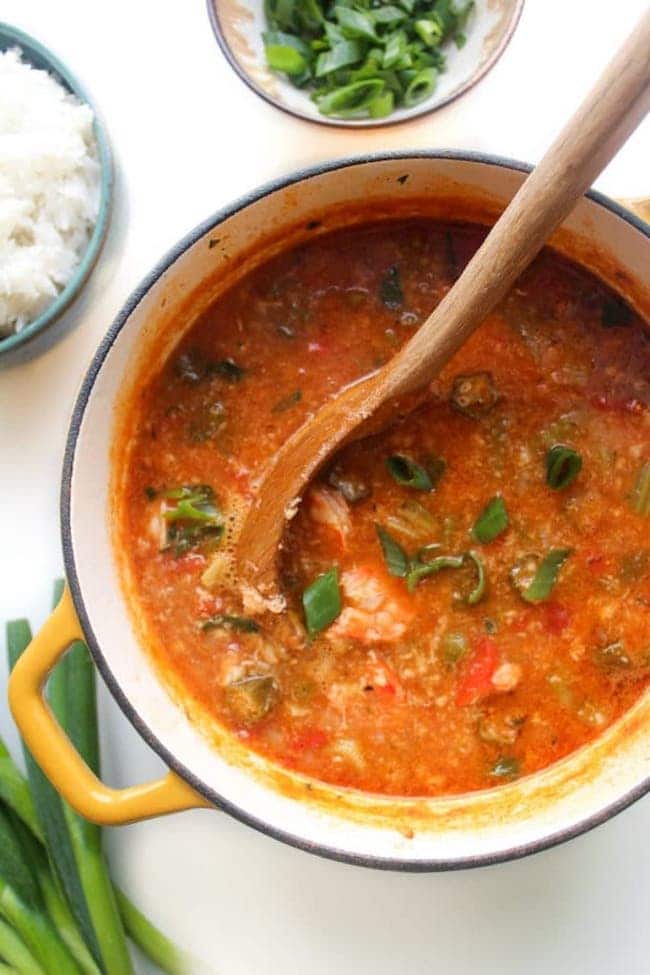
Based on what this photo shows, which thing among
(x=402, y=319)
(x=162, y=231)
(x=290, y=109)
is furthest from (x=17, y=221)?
(x=402, y=319)

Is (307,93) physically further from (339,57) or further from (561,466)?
(561,466)

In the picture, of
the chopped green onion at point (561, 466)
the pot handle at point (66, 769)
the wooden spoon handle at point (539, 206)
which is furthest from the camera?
the chopped green onion at point (561, 466)

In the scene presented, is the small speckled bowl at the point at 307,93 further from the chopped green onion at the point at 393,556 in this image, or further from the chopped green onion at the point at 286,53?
the chopped green onion at the point at 393,556

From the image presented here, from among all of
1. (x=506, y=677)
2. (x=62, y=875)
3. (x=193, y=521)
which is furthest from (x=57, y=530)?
(x=506, y=677)

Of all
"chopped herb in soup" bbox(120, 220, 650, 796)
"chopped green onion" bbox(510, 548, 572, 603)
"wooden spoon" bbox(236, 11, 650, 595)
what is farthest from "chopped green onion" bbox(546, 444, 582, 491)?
"wooden spoon" bbox(236, 11, 650, 595)

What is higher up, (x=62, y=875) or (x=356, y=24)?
(x=356, y=24)

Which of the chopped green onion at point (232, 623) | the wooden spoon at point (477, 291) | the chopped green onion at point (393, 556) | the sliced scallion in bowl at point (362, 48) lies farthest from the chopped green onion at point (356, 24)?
the chopped green onion at point (232, 623)

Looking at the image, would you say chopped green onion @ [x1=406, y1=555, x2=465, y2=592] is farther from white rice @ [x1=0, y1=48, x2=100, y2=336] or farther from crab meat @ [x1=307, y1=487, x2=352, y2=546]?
white rice @ [x1=0, y1=48, x2=100, y2=336]
